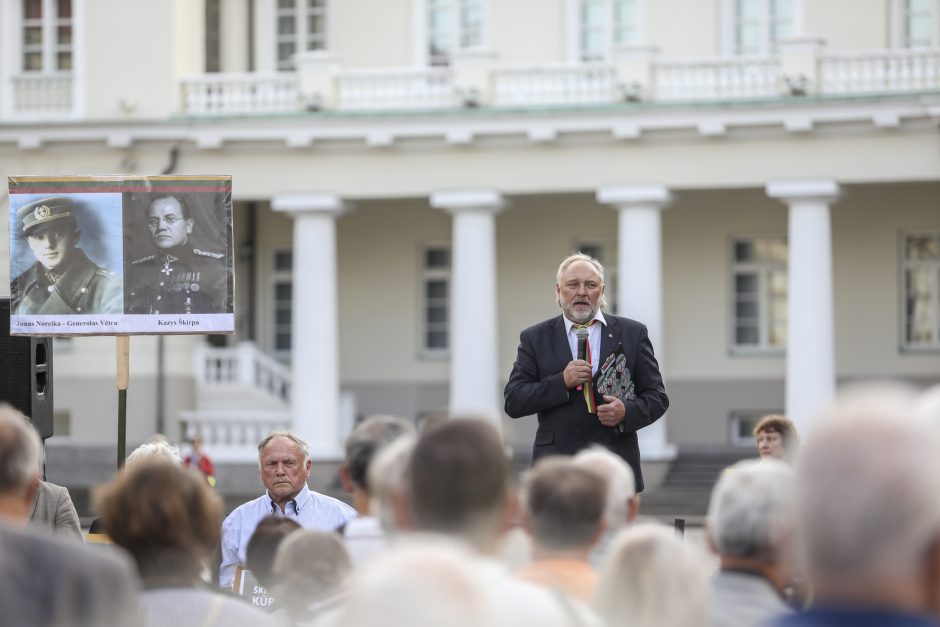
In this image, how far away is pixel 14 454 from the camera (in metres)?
5.53

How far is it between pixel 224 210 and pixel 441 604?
823 centimetres

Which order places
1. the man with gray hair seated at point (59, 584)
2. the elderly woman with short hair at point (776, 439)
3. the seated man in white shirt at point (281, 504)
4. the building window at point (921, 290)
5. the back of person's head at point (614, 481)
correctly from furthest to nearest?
the building window at point (921, 290)
the elderly woman with short hair at point (776, 439)
the seated man in white shirt at point (281, 504)
the back of person's head at point (614, 481)
the man with gray hair seated at point (59, 584)

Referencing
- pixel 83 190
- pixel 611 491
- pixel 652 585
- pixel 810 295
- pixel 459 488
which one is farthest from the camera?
pixel 810 295

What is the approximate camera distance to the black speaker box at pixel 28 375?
13031 mm

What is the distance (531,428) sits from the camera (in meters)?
30.4

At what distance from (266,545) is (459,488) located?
2.56m

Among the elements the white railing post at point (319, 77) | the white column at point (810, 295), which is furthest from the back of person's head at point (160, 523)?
the white railing post at point (319, 77)

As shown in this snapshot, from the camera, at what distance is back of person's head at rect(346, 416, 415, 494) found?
6.46 meters

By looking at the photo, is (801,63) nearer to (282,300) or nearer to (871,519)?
(282,300)

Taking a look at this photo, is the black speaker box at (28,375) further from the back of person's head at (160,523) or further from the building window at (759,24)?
the building window at (759,24)

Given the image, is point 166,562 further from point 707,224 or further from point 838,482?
point 707,224

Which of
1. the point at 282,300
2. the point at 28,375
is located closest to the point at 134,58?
the point at 282,300

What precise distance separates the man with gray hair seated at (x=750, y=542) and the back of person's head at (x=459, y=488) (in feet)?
2.85

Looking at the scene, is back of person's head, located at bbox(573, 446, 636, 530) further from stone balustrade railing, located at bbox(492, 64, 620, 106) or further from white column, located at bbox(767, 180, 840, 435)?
stone balustrade railing, located at bbox(492, 64, 620, 106)
